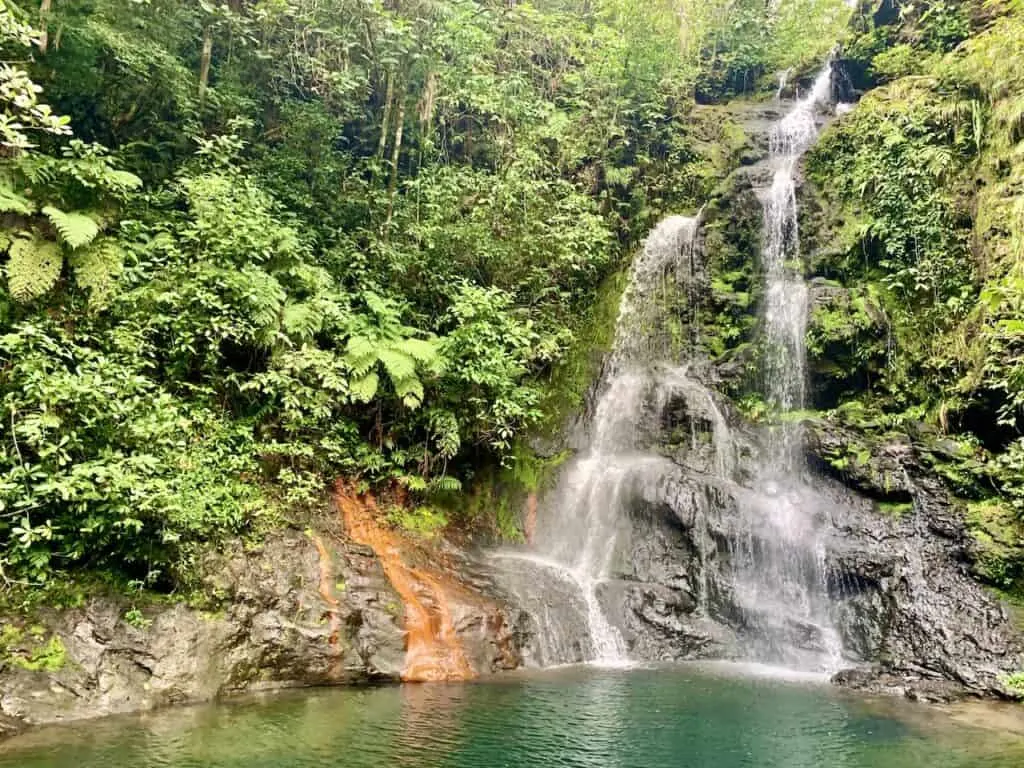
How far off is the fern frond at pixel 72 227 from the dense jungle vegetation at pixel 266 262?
0.12 feet

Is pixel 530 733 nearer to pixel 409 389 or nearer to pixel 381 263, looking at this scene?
pixel 409 389

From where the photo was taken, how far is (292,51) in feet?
48.8

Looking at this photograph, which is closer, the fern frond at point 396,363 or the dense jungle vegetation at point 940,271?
the fern frond at point 396,363

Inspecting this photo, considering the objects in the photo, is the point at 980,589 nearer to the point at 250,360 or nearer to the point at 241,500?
the point at 241,500

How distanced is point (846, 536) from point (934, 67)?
1206 centimetres

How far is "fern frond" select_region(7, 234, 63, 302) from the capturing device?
7.71m

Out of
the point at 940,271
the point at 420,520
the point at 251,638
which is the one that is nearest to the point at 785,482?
the point at 940,271

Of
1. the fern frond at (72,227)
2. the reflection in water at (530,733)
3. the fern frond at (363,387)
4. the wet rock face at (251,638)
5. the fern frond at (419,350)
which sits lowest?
the reflection in water at (530,733)

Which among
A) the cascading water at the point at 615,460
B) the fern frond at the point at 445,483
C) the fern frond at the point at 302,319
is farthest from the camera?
the fern frond at the point at 445,483

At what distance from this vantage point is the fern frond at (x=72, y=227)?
312 inches

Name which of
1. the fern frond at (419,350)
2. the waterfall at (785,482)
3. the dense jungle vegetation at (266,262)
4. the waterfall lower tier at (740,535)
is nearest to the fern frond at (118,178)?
the dense jungle vegetation at (266,262)

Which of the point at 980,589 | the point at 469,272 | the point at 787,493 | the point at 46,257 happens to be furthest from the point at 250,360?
the point at 980,589

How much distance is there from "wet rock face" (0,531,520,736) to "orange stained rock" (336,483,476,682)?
141 mm

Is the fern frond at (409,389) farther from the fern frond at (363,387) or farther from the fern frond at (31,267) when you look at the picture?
the fern frond at (31,267)
